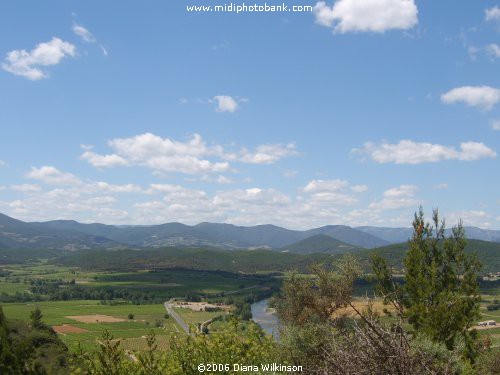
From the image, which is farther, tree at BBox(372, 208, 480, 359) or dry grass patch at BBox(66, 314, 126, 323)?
dry grass patch at BBox(66, 314, 126, 323)

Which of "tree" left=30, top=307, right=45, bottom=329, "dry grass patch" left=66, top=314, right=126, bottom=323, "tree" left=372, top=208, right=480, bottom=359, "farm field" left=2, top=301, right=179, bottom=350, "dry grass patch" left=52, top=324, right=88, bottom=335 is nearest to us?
"tree" left=372, top=208, right=480, bottom=359

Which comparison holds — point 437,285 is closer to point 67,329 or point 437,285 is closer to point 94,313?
point 67,329

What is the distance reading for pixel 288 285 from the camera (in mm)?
32031

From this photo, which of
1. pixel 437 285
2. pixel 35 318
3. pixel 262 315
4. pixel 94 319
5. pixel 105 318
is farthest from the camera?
pixel 105 318

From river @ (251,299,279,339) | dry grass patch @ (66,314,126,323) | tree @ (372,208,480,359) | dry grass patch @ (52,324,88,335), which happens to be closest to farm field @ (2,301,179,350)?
dry grass patch @ (52,324,88,335)

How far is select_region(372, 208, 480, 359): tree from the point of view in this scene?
2145cm

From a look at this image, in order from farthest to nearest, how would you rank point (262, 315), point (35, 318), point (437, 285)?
1. point (262, 315)
2. point (35, 318)
3. point (437, 285)

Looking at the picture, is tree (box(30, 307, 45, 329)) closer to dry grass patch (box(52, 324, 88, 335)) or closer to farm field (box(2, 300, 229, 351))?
farm field (box(2, 300, 229, 351))

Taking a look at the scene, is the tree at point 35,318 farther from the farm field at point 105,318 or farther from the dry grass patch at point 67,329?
the dry grass patch at point 67,329

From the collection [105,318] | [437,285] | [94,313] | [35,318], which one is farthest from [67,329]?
[437,285]

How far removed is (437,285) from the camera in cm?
2316

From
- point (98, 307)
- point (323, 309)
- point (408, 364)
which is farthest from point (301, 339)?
point (98, 307)

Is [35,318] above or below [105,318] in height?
above

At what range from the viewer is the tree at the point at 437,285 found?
70.4ft
